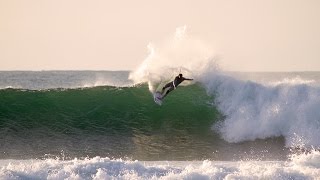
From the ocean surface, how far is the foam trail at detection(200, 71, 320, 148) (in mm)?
28

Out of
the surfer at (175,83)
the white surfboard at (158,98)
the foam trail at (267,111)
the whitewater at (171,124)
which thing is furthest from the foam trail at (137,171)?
the white surfboard at (158,98)

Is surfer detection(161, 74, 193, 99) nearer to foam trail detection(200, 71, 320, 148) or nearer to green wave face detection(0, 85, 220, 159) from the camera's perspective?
green wave face detection(0, 85, 220, 159)

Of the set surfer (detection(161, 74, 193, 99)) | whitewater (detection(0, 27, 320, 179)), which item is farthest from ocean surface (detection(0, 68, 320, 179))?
surfer (detection(161, 74, 193, 99))

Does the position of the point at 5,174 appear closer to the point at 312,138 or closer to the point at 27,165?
the point at 27,165

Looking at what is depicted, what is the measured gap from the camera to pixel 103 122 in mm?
17062

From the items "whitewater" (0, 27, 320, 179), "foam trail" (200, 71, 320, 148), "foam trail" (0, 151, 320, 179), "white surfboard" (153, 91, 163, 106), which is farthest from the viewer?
"foam trail" (200, 71, 320, 148)

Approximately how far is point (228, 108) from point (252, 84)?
1356mm

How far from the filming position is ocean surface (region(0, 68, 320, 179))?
14.4 m

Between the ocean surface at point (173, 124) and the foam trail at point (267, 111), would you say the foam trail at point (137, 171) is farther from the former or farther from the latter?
the foam trail at point (267, 111)

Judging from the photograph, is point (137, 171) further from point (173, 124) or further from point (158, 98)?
point (173, 124)

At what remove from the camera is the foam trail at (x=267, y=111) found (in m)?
15.7

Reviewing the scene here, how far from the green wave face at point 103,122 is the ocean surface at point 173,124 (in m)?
0.03

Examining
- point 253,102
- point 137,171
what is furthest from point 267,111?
point 137,171

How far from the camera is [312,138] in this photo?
15.2 meters
